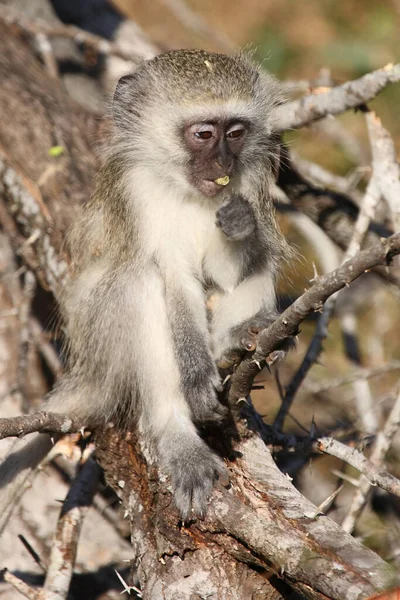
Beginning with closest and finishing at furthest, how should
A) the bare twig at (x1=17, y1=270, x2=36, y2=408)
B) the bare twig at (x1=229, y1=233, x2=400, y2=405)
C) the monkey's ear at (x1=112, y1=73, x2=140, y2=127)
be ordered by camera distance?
the bare twig at (x1=229, y1=233, x2=400, y2=405) < the monkey's ear at (x1=112, y1=73, x2=140, y2=127) < the bare twig at (x1=17, y1=270, x2=36, y2=408)

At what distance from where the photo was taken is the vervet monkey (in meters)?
3.14

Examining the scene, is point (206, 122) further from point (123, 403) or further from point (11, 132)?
point (11, 132)

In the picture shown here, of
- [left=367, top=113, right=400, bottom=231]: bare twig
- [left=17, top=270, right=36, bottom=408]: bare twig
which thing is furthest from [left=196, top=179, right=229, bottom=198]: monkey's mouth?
[left=17, top=270, right=36, bottom=408]: bare twig

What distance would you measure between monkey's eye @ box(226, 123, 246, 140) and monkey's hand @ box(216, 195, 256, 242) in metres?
0.45

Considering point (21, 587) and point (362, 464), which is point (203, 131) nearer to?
point (362, 464)

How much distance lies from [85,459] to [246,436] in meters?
1.16

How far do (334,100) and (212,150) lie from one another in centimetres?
123

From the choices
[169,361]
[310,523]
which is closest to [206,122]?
[169,361]

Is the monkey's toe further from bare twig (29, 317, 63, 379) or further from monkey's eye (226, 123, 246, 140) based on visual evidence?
bare twig (29, 317, 63, 379)

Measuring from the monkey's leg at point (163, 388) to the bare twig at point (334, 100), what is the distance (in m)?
1.35

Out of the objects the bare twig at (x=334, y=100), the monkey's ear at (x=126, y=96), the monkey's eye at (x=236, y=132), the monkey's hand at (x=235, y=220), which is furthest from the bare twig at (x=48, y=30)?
the monkey's hand at (x=235, y=220)

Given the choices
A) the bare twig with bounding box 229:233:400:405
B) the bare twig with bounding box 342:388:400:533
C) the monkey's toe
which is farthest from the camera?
the bare twig with bounding box 342:388:400:533

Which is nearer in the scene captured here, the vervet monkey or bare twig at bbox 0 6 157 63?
the vervet monkey

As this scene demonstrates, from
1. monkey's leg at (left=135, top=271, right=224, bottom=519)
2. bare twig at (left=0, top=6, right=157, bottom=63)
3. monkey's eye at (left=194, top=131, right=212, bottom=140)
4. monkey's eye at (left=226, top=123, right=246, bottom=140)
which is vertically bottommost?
monkey's leg at (left=135, top=271, right=224, bottom=519)
